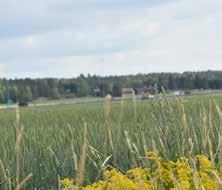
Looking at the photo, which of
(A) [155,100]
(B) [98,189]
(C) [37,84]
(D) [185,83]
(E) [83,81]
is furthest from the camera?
(C) [37,84]

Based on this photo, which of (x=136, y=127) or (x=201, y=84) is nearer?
(x=136, y=127)

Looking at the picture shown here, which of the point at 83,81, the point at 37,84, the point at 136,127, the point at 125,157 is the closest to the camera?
the point at 125,157

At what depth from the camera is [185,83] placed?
66.6 meters

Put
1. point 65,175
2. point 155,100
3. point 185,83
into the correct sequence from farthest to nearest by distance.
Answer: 1. point 185,83
2. point 65,175
3. point 155,100

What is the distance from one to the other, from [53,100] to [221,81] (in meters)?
28.9

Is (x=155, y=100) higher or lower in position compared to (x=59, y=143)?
higher

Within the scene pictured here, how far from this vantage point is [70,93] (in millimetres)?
91812

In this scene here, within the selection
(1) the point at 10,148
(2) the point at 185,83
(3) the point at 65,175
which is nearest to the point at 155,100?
(3) the point at 65,175

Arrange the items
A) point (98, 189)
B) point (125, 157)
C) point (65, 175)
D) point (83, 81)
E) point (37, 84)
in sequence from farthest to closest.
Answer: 1. point (37, 84)
2. point (83, 81)
3. point (125, 157)
4. point (65, 175)
5. point (98, 189)

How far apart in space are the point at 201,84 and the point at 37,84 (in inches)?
1003

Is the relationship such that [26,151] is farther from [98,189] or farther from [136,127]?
[98,189]

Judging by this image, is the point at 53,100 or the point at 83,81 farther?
the point at 53,100

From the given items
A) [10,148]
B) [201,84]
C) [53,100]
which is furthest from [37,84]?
[10,148]

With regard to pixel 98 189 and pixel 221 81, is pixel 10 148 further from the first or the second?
pixel 221 81
